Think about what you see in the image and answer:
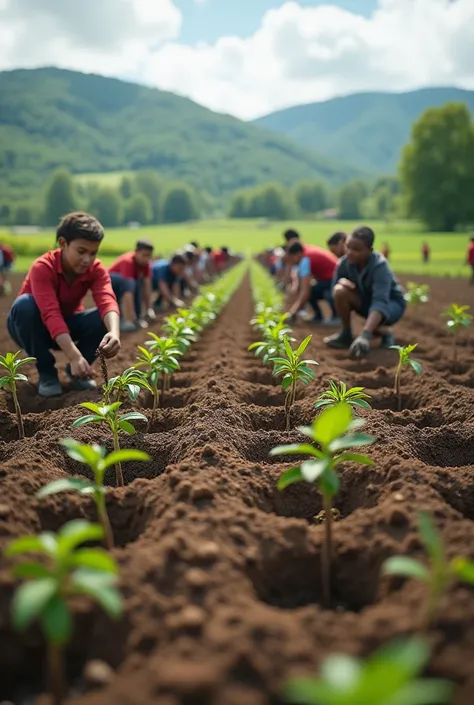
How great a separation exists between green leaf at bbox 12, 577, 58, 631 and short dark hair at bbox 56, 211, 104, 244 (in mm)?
3270

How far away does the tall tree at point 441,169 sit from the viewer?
5409cm

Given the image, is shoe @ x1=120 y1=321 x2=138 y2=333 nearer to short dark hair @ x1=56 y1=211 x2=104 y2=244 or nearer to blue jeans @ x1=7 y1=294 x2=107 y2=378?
blue jeans @ x1=7 y1=294 x2=107 y2=378

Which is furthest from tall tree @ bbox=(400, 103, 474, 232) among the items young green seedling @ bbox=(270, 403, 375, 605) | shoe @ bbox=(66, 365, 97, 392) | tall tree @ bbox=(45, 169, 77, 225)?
young green seedling @ bbox=(270, 403, 375, 605)

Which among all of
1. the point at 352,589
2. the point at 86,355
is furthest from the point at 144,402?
the point at 352,589

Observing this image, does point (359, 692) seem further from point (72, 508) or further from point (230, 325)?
point (230, 325)

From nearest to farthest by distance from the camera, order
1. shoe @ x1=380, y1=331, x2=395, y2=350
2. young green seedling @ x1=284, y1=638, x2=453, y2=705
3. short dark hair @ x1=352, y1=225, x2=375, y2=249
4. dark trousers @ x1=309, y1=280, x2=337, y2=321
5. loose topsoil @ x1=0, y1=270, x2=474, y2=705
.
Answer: young green seedling @ x1=284, y1=638, x2=453, y2=705
loose topsoil @ x1=0, y1=270, x2=474, y2=705
short dark hair @ x1=352, y1=225, x2=375, y2=249
shoe @ x1=380, y1=331, x2=395, y2=350
dark trousers @ x1=309, y1=280, x2=337, y2=321

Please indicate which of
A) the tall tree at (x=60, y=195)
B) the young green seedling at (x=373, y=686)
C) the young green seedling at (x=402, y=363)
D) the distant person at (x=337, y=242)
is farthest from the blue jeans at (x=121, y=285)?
the tall tree at (x=60, y=195)

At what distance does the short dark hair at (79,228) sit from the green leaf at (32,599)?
3270 mm

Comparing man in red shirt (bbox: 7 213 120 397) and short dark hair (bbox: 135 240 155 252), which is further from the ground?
short dark hair (bbox: 135 240 155 252)

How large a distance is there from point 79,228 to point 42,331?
3.84ft

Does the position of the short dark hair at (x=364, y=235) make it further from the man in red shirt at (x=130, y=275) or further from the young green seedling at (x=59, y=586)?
the young green seedling at (x=59, y=586)

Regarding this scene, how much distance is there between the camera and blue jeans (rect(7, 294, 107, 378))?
484 cm

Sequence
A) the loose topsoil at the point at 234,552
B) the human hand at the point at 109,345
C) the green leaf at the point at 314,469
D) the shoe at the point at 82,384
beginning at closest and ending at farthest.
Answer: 1. the loose topsoil at the point at 234,552
2. the green leaf at the point at 314,469
3. the human hand at the point at 109,345
4. the shoe at the point at 82,384

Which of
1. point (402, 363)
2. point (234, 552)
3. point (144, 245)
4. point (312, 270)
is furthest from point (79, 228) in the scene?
point (312, 270)
